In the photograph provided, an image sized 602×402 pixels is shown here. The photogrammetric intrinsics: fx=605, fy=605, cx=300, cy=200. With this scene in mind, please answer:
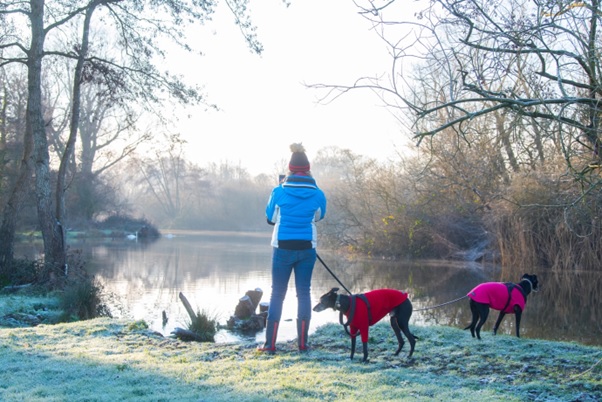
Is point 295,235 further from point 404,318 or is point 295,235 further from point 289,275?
point 404,318

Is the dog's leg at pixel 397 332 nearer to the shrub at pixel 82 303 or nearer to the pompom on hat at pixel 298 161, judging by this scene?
the pompom on hat at pixel 298 161

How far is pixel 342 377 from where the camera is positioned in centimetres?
503

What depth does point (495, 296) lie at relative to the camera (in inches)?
281

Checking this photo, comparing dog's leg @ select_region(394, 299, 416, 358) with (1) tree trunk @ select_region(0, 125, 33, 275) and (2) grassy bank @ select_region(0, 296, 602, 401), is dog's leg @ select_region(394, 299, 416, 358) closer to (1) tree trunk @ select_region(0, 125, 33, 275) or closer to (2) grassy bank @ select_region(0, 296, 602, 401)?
(2) grassy bank @ select_region(0, 296, 602, 401)

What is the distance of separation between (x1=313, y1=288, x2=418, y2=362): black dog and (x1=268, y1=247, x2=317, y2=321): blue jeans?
0.42 m

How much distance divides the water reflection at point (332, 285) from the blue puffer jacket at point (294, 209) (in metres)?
2.47

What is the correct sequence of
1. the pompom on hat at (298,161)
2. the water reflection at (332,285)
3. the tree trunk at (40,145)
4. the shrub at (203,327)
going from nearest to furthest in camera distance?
the pompom on hat at (298,161), the shrub at (203,327), the water reflection at (332,285), the tree trunk at (40,145)

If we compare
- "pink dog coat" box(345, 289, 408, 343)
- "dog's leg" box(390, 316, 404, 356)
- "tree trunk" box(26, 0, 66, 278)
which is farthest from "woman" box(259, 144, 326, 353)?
"tree trunk" box(26, 0, 66, 278)

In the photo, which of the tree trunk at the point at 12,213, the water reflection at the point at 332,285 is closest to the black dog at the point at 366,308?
the water reflection at the point at 332,285

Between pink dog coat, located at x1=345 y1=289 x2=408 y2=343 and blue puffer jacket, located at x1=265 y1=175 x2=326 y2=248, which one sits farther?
blue puffer jacket, located at x1=265 y1=175 x2=326 y2=248

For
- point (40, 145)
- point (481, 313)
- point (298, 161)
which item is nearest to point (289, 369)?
point (298, 161)

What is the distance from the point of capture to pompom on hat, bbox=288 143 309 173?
250 inches

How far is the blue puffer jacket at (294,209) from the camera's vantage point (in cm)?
621

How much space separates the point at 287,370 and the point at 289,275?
1268 mm
